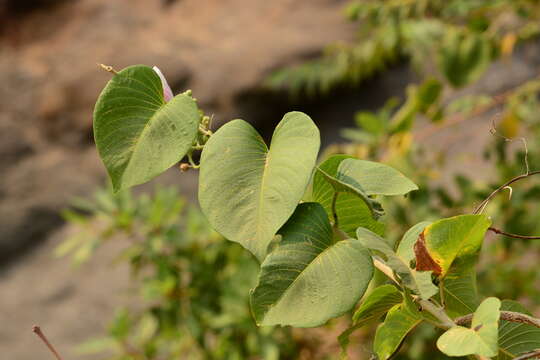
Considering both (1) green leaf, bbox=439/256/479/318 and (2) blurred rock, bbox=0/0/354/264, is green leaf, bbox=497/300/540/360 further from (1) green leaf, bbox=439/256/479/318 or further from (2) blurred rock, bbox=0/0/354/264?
(2) blurred rock, bbox=0/0/354/264

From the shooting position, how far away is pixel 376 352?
0.41 m

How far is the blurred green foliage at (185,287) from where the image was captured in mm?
1564

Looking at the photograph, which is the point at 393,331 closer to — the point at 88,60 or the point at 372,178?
the point at 372,178

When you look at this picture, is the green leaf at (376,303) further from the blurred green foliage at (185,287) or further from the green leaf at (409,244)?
the blurred green foliage at (185,287)

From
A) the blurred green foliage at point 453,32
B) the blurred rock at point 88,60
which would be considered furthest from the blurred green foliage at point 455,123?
the blurred rock at point 88,60

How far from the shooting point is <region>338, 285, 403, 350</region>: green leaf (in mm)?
420

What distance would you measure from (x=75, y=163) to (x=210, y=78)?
0.77 m

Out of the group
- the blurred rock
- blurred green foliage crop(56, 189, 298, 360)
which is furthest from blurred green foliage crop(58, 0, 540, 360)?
the blurred rock

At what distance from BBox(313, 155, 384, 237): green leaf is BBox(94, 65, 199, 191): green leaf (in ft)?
0.31

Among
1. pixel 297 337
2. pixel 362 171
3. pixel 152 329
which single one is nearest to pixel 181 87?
pixel 297 337

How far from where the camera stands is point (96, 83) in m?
3.21

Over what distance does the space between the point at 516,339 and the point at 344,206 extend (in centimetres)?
14

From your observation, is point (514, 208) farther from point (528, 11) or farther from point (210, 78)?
point (210, 78)

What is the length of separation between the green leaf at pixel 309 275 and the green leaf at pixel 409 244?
0.15ft
